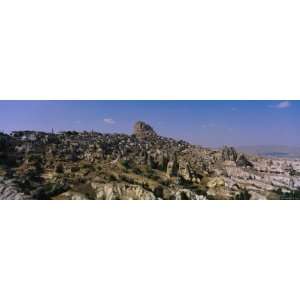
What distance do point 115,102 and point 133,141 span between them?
62 centimetres

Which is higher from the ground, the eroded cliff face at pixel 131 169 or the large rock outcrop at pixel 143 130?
the large rock outcrop at pixel 143 130

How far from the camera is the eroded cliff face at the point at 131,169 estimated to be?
19.5 ft

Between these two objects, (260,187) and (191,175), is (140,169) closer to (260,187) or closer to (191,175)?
(191,175)

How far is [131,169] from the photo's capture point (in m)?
6.14

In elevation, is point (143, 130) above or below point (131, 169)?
above

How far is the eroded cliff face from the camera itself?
5934 millimetres

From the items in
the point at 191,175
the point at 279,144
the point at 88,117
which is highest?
the point at 88,117

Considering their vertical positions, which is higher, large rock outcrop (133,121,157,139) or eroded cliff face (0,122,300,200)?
large rock outcrop (133,121,157,139)

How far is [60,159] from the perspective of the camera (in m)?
6.18
